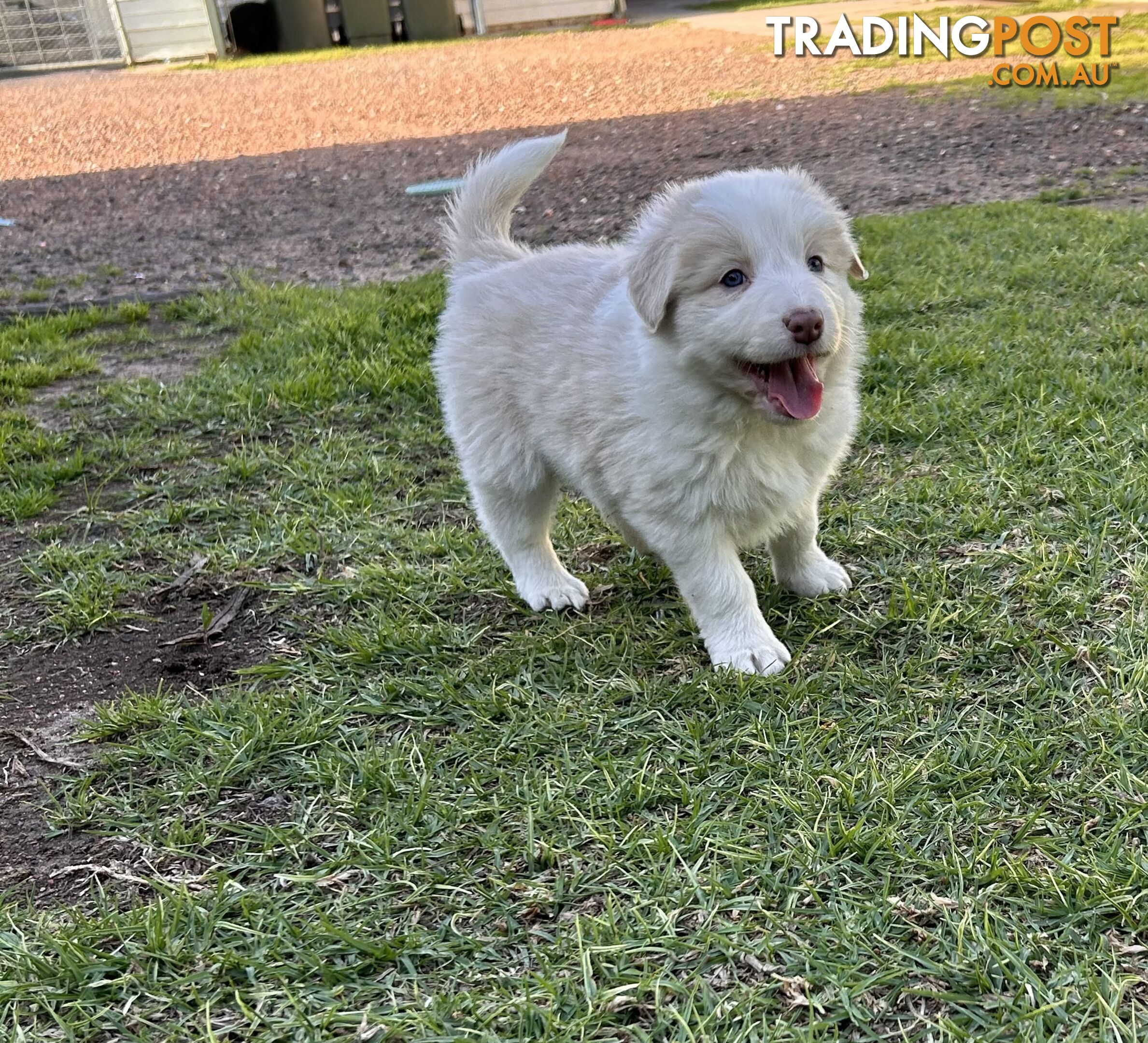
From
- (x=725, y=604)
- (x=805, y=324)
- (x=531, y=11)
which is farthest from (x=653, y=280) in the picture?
(x=531, y=11)

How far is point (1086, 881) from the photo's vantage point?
6.03 feet

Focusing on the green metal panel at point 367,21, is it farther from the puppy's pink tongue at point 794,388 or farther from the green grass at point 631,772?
the puppy's pink tongue at point 794,388

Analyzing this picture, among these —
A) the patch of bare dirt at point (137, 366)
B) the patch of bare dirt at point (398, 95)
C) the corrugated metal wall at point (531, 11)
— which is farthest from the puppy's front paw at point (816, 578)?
the corrugated metal wall at point (531, 11)

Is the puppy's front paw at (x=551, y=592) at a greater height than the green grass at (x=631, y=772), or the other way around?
the green grass at (x=631, y=772)

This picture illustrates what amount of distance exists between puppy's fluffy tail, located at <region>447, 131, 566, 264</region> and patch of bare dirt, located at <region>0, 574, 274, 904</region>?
4.28ft

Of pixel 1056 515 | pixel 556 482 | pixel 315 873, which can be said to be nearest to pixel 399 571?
pixel 556 482

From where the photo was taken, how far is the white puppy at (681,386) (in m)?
2.37

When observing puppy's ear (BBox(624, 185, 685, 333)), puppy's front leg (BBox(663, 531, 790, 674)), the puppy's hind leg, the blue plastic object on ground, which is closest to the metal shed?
the blue plastic object on ground

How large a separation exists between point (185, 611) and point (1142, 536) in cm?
277

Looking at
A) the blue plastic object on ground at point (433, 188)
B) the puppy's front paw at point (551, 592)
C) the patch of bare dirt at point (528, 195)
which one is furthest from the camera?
the blue plastic object on ground at point (433, 188)

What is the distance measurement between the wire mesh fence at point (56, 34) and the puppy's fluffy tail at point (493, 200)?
67.3ft

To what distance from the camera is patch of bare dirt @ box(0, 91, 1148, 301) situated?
6.65 m

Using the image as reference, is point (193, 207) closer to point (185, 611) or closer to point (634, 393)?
point (185, 611)

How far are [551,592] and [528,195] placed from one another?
5290mm
